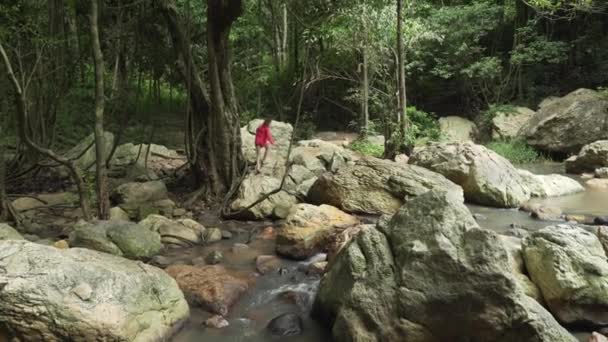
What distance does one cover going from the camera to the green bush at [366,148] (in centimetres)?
1461

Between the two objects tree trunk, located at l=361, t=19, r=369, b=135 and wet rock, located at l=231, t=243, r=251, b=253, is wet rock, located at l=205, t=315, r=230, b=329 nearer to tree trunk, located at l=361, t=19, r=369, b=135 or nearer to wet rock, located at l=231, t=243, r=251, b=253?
wet rock, located at l=231, t=243, r=251, b=253

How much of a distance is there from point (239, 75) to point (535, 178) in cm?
1173

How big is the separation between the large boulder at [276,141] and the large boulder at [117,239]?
5151 millimetres

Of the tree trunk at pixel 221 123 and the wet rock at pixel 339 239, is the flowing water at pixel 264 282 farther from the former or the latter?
the tree trunk at pixel 221 123

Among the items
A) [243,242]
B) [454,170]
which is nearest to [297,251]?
[243,242]

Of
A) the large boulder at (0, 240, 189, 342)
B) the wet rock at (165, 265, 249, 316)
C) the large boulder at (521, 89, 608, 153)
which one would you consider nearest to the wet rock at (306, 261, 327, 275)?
the wet rock at (165, 265, 249, 316)

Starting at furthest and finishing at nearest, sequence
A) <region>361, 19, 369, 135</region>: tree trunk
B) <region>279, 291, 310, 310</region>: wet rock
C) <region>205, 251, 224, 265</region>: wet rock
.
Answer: <region>361, 19, 369, 135</region>: tree trunk → <region>205, 251, 224, 265</region>: wet rock → <region>279, 291, 310, 310</region>: wet rock

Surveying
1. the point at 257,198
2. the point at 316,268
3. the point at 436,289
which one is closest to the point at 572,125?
the point at 257,198

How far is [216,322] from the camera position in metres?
4.83

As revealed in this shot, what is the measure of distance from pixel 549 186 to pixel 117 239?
8509 millimetres

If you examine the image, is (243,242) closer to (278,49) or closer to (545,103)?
(545,103)

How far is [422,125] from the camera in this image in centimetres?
1698

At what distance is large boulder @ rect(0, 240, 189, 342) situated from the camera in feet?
13.2

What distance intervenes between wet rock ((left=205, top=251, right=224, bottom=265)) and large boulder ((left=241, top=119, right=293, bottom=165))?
508cm
